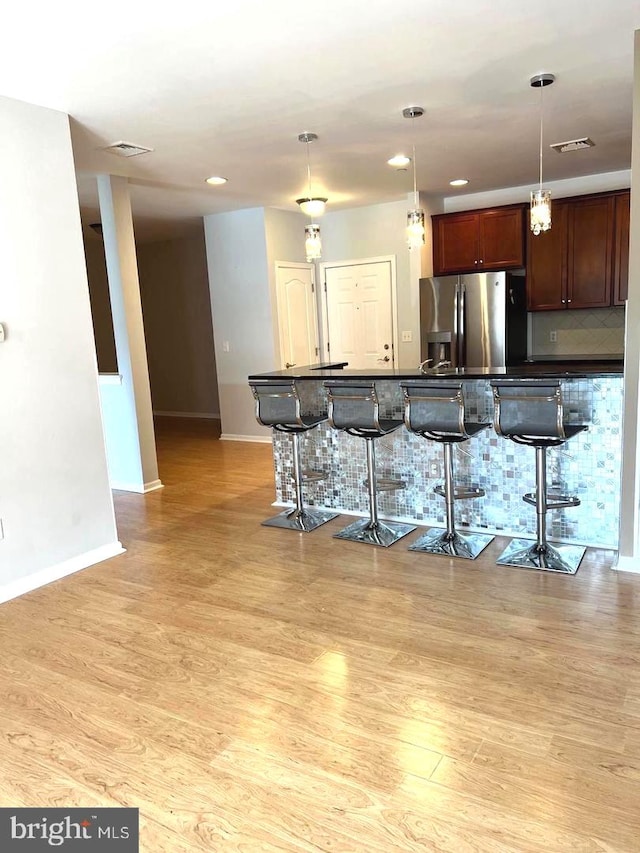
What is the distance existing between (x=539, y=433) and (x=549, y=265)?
11.0 feet

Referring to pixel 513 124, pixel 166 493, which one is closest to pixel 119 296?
pixel 166 493

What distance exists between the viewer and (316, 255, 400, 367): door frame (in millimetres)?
6703

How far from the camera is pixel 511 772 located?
185 cm

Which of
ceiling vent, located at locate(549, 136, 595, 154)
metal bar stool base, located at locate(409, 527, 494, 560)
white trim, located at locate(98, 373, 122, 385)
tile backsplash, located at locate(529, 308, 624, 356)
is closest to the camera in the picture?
metal bar stool base, located at locate(409, 527, 494, 560)

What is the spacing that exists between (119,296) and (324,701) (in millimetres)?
3952

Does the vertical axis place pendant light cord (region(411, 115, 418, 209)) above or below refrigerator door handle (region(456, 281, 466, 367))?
above

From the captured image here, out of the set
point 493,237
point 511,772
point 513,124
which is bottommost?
point 511,772

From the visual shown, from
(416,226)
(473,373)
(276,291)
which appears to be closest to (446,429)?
(473,373)

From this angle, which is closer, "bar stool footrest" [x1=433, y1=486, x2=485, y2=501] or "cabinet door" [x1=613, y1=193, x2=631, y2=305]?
"bar stool footrest" [x1=433, y1=486, x2=485, y2=501]

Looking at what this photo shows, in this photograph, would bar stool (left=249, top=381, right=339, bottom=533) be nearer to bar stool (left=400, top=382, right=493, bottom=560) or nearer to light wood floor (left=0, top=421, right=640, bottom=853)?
light wood floor (left=0, top=421, right=640, bottom=853)

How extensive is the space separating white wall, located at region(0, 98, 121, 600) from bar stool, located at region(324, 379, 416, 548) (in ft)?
4.89

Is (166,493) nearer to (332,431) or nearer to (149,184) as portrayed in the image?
(332,431)

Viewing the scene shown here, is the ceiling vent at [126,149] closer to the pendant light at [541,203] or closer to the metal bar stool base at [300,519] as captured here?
the pendant light at [541,203]

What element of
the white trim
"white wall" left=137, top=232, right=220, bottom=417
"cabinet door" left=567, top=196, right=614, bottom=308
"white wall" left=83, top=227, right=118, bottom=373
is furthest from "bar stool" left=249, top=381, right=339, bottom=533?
"white wall" left=83, top=227, right=118, bottom=373
